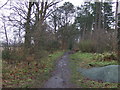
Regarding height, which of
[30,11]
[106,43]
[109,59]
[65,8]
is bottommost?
[109,59]

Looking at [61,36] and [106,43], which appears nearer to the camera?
[106,43]

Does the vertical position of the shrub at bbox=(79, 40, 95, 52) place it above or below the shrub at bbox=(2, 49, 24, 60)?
below

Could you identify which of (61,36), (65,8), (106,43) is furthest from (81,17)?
(106,43)

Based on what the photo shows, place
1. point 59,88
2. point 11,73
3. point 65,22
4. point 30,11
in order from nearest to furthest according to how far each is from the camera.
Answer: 1. point 59,88
2. point 11,73
3. point 30,11
4. point 65,22

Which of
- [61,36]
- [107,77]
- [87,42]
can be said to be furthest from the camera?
[61,36]

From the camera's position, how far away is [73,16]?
39.4m

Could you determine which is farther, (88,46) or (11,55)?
(88,46)

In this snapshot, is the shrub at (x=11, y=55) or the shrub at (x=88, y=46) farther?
the shrub at (x=88, y=46)

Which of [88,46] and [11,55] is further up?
[11,55]

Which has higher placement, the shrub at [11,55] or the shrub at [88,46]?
the shrub at [11,55]

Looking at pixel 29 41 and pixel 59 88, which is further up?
pixel 29 41

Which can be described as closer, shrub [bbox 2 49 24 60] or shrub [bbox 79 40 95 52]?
shrub [bbox 2 49 24 60]

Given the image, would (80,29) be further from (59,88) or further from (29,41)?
(59,88)

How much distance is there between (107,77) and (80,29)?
38718 mm
